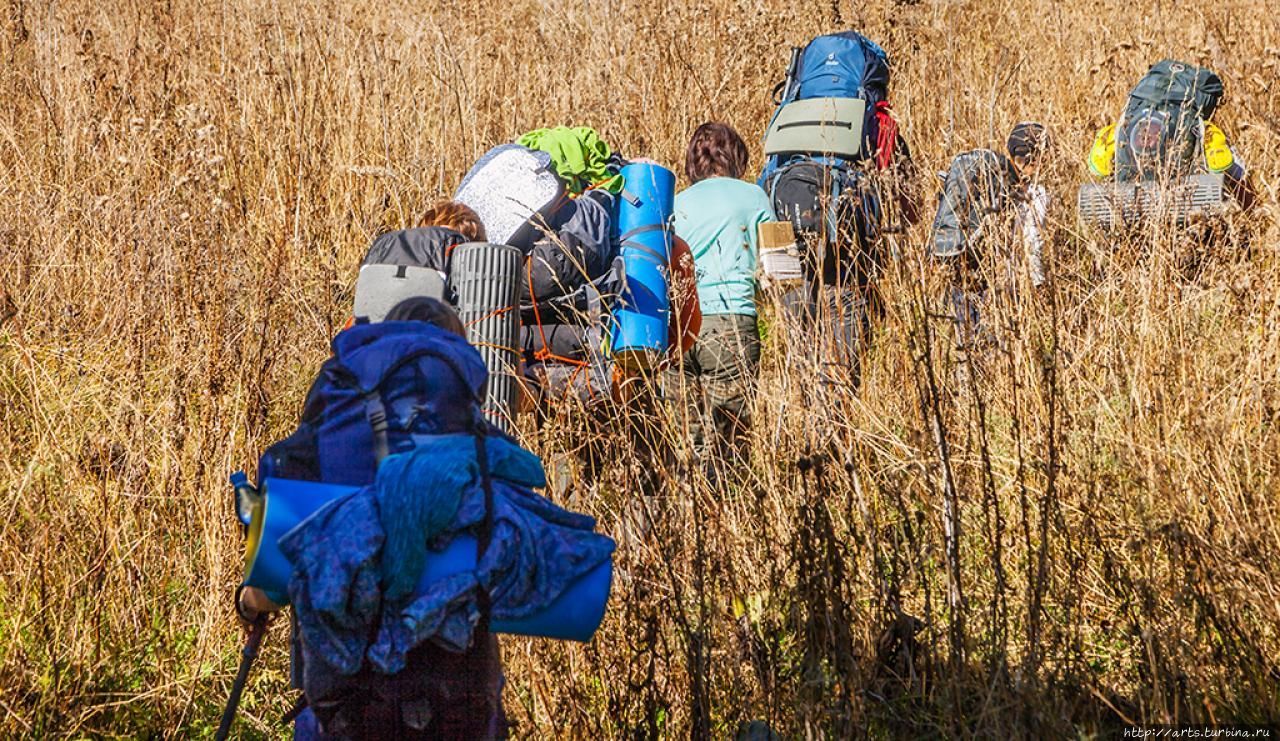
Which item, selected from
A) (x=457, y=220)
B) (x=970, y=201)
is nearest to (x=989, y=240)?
(x=970, y=201)

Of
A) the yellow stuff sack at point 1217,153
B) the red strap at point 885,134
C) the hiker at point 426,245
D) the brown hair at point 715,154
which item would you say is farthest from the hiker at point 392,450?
the yellow stuff sack at point 1217,153

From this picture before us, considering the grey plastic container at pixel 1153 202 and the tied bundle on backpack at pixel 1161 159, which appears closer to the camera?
the grey plastic container at pixel 1153 202

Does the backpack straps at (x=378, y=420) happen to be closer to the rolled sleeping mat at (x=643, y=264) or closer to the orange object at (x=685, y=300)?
the rolled sleeping mat at (x=643, y=264)

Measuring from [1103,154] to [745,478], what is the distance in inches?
111

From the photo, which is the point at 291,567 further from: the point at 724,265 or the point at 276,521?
the point at 724,265

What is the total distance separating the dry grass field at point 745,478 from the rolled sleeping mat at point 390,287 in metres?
0.63

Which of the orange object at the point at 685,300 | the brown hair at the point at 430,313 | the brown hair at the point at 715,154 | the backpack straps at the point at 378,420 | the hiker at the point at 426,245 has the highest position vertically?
the brown hair at the point at 715,154

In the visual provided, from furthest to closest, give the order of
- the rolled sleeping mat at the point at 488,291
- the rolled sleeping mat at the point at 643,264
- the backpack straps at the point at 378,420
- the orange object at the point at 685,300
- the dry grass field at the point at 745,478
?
the orange object at the point at 685,300 → the rolled sleeping mat at the point at 643,264 → the rolled sleeping mat at the point at 488,291 → the dry grass field at the point at 745,478 → the backpack straps at the point at 378,420

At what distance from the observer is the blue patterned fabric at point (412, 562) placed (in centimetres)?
196

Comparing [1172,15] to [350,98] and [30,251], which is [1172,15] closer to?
[350,98]

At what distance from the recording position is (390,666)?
2.00 meters

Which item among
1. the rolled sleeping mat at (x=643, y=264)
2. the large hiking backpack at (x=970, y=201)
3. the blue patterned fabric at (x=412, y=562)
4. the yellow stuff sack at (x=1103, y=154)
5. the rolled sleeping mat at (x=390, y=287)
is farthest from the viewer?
the yellow stuff sack at (x=1103, y=154)

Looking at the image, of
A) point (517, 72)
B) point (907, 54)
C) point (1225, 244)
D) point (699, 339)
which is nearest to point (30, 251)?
point (699, 339)

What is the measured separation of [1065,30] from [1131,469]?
19.4 feet
